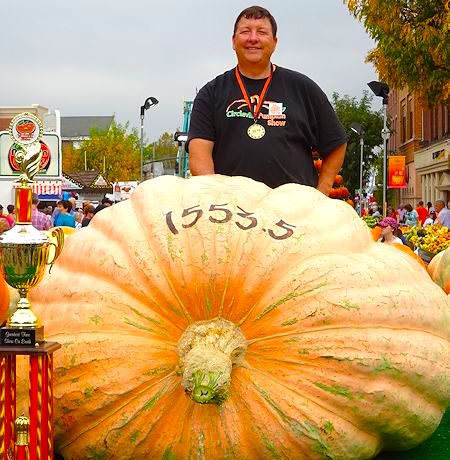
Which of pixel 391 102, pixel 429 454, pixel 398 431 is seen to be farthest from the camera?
pixel 391 102

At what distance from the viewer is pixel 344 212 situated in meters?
2.90

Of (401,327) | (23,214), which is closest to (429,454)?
(401,327)

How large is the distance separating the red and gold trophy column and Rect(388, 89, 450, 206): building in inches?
1112

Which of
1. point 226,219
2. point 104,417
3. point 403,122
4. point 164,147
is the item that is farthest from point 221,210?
point 164,147

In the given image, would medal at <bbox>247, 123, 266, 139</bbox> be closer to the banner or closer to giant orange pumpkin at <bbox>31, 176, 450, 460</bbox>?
giant orange pumpkin at <bbox>31, 176, 450, 460</bbox>

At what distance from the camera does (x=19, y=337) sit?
7.36ft

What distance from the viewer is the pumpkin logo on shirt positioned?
3.75m

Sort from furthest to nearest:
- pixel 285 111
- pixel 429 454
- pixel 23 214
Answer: pixel 285 111 < pixel 429 454 < pixel 23 214

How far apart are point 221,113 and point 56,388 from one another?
1760mm

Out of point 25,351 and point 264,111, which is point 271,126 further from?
point 25,351

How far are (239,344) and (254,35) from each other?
1.79 m

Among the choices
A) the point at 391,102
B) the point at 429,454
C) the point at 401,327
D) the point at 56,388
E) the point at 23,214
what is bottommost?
the point at 429,454

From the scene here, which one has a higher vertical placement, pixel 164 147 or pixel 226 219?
pixel 164 147

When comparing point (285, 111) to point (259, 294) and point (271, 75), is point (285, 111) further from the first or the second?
point (259, 294)
